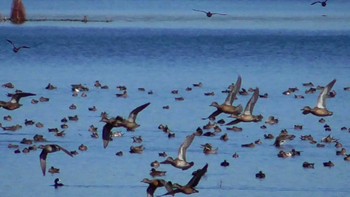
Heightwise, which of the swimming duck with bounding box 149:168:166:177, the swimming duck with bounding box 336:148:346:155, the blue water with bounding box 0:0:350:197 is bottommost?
the blue water with bounding box 0:0:350:197

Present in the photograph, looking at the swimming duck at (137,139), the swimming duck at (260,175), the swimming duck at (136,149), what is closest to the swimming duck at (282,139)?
the swimming duck at (137,139)

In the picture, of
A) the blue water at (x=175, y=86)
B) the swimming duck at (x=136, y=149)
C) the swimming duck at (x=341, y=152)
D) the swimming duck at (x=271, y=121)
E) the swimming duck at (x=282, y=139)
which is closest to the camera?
the blue water at (x=175, y=86)

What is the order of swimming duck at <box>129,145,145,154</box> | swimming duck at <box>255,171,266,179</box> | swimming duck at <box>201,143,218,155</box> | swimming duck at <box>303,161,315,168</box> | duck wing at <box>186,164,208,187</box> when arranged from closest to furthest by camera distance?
duck wing at <box>186,164,208,187</box>, swimming duck at <box>255,171,266,179</box>, swimming duck at <box>303,161,315,168</box>, swimming duck at <box>129,145,145,154</box>, swimming duck at <box>201,143,218,155</box>

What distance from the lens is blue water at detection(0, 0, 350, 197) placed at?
29.0 m

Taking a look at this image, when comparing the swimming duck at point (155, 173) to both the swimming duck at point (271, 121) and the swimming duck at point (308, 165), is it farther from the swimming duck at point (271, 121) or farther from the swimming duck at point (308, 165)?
the swimming duck at point (271, 121)

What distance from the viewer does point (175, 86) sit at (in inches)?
1873

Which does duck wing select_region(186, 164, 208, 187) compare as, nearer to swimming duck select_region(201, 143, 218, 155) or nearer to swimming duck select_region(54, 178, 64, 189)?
swimming duck select_region(54, 178, 64, 189)

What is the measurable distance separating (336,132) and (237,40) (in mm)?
40811

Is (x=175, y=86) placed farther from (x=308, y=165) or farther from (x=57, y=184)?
A: (x=57, y=184)

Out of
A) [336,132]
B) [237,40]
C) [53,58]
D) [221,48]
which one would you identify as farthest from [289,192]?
[237,40]

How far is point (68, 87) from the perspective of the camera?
153 ft

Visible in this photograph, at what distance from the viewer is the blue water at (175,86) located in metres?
29.0

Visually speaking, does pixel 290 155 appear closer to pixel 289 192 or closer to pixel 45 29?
pixel 289 192

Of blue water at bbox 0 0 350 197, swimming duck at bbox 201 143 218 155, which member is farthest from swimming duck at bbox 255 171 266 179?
swimming duck at bbox 201 143 218 155
